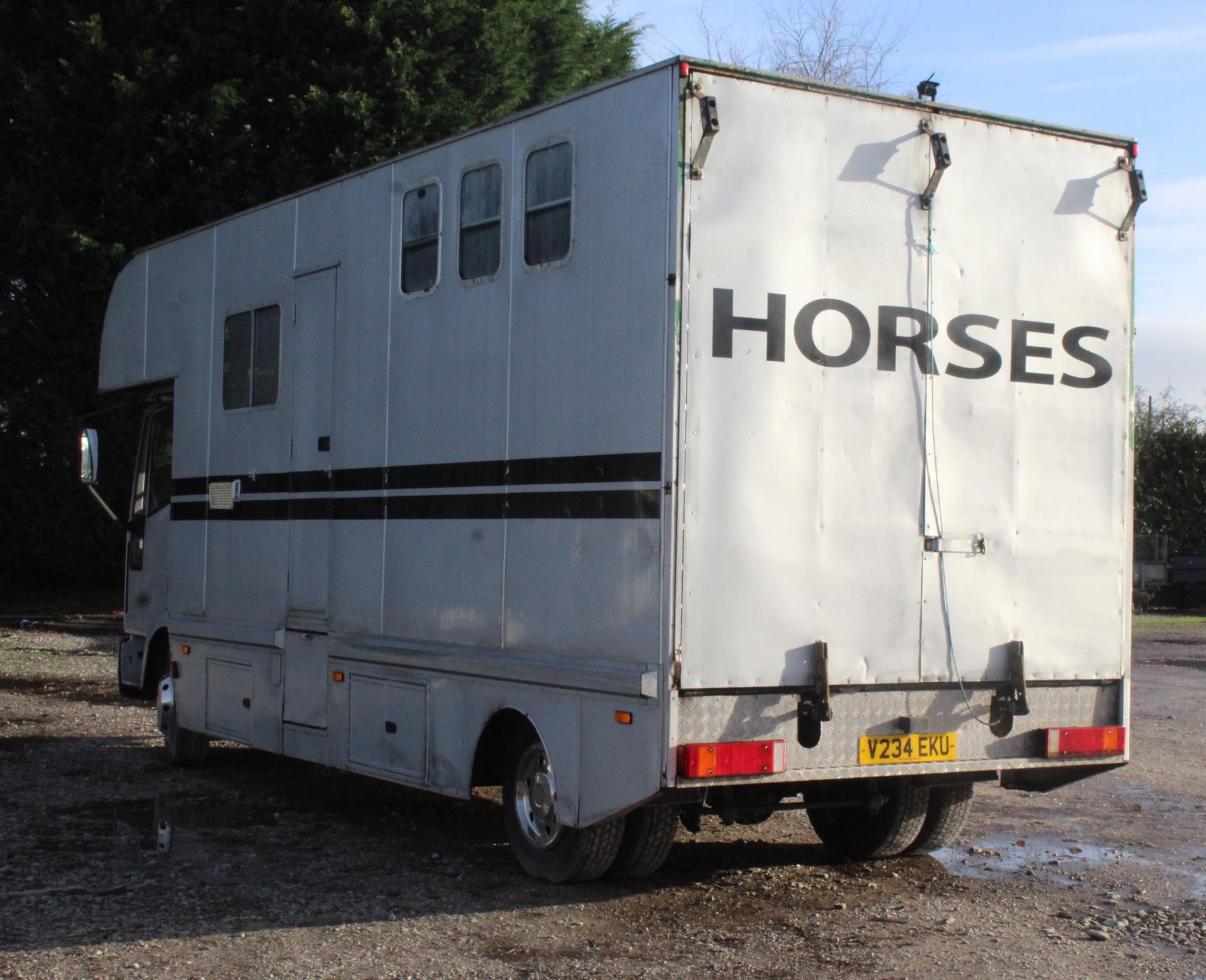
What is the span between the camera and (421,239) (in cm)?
782

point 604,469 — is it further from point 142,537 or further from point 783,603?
point 142,537

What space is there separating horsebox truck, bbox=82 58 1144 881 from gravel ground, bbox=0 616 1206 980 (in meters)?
0.39

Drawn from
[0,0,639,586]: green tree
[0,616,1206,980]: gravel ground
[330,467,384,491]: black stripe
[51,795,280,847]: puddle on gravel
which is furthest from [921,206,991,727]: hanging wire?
[0,0,639,586]: green tree

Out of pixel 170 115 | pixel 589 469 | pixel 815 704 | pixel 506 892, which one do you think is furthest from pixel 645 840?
pixel 170 115

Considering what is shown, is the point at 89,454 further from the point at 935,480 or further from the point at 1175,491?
the point at 1175,491

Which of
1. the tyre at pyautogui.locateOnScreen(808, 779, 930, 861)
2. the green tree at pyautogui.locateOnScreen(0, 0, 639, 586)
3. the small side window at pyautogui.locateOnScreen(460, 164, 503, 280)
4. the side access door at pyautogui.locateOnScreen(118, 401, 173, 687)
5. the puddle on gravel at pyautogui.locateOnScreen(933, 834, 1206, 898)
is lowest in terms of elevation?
the puddle on gravel at pyautogui.locateOnScreen(933, 834, 1206, 898)

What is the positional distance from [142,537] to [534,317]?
505 centimetres

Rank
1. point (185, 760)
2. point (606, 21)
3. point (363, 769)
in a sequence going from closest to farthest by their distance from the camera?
point (363, 769) < point (185, 760) < point (606, 21)

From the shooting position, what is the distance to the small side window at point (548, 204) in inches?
269

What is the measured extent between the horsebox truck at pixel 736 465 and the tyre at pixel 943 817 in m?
0.02

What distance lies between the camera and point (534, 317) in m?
7.00

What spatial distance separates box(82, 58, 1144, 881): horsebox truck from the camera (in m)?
6.29

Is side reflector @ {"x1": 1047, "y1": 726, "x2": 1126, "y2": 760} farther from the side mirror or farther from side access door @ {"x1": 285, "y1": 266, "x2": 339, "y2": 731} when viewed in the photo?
the side mirror

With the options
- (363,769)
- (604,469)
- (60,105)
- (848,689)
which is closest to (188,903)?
(363,769)
